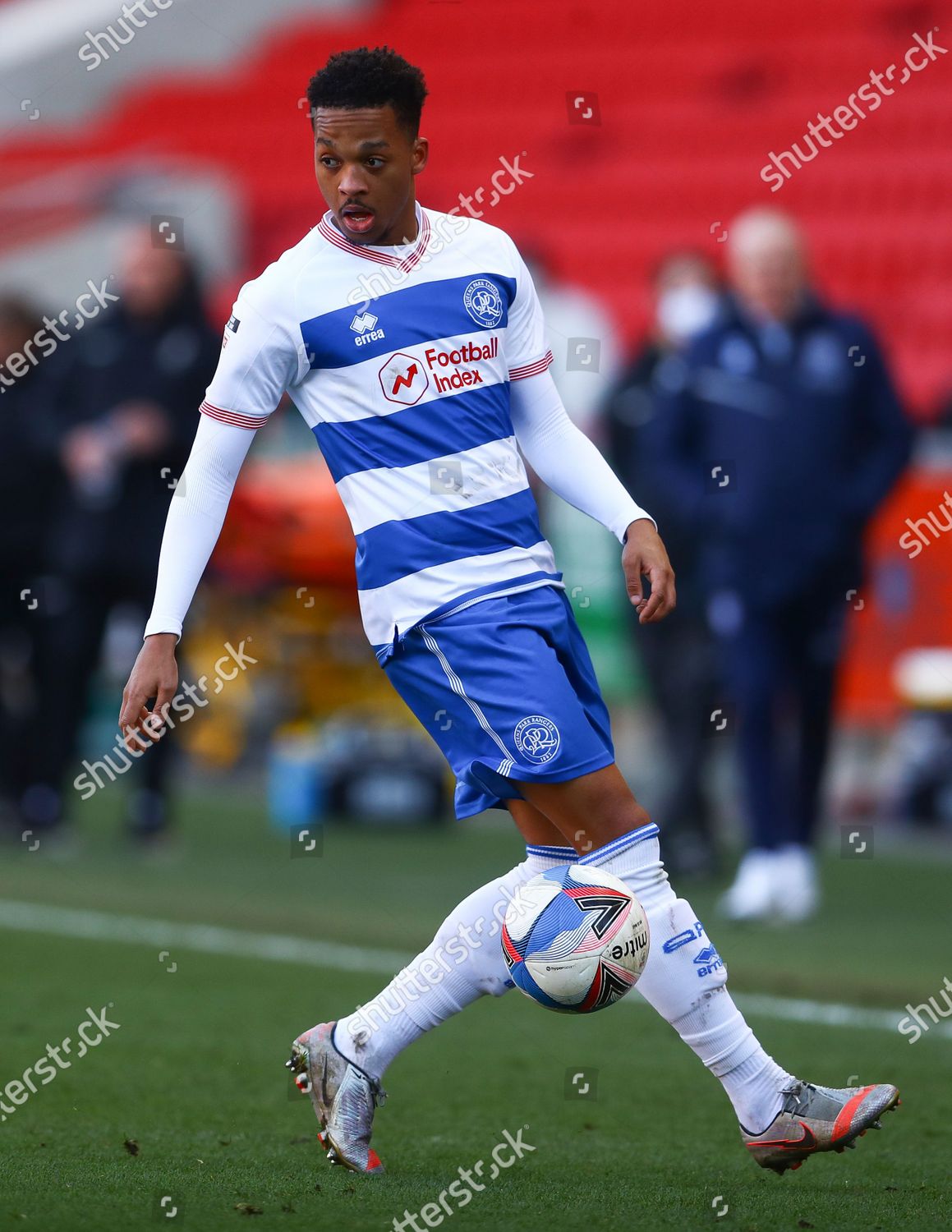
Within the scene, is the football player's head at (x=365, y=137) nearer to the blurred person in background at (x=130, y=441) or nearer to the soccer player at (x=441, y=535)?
the soccer player at (x=441, y=535)

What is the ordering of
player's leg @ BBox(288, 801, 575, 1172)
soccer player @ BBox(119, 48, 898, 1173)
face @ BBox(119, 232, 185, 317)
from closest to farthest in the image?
soccer player @ BBox(119, 48, 898, 1173)
player's leg @ BBox(288, 801, 575, 1172)
face @ BBox(119, 232, 185, 317)

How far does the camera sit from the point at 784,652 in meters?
7.53

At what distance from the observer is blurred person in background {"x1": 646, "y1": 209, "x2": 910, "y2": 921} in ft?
24.2

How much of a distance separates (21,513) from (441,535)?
611 cm

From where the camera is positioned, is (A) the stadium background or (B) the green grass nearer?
(B) the green grass

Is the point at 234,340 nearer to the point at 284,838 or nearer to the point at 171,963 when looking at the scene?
the point at 171,963

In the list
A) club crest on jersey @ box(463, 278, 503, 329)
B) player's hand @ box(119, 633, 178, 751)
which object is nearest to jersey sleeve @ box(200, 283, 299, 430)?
club crest on jersey @ box(463, 278, 503, 329)

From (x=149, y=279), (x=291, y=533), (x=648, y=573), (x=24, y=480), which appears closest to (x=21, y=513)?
(x=24, y=480)

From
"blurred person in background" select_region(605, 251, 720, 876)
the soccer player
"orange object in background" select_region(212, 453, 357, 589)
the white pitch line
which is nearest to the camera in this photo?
the soccer player

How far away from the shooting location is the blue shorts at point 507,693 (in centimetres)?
348

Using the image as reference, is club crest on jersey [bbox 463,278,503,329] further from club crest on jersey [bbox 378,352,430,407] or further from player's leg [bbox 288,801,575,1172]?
player's leg [bbox 288,801,575,1172]

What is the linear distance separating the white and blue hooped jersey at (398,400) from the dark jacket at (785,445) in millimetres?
3832

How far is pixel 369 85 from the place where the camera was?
3.54m

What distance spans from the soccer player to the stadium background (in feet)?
1.26
